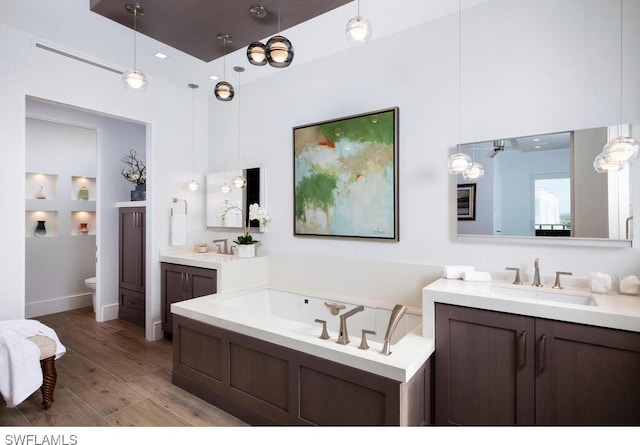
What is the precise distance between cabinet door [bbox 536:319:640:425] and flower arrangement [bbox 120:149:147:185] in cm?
485

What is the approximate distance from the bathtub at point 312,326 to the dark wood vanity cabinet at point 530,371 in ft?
0.73

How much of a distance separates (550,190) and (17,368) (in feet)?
12.5

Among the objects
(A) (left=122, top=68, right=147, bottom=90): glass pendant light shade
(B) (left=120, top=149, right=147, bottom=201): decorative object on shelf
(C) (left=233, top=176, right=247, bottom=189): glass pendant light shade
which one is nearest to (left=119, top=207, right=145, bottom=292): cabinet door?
(B) (left=120, top=149, right=147, bottom=201): decorative object on shelf

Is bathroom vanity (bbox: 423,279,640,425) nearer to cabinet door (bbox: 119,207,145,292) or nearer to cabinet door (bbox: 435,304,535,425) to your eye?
cabinet door (bbox: 435,304,535,425)

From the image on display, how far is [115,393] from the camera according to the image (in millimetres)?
2758

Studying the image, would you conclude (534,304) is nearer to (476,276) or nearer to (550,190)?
(476,276)

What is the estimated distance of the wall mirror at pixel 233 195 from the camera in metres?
3.98

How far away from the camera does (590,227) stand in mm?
2225

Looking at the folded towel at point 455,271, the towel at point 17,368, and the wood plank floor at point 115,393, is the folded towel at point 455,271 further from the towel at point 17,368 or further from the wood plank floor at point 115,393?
the towel at point 17,368

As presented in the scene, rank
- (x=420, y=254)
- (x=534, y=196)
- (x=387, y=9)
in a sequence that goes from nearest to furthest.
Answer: (x=534, y=196), (x=387, y=9), (x=420, y=254)

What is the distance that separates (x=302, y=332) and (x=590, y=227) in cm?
199

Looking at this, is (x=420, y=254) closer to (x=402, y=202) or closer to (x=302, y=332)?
(x=402, y=202)
